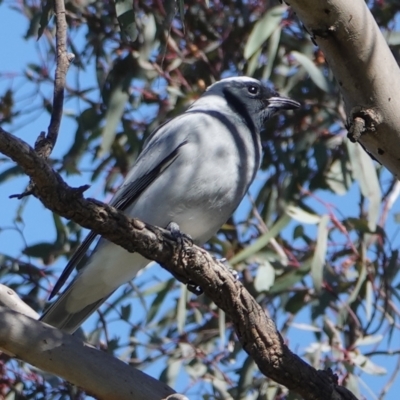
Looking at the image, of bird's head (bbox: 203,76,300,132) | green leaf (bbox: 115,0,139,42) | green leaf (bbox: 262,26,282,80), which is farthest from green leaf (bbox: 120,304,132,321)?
green leaf (bbox: 115,0,139,42)

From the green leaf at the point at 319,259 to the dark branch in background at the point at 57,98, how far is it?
1630 millimetres

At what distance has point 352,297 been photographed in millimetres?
4086

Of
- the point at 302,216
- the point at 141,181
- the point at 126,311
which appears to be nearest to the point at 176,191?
the point at 141,181

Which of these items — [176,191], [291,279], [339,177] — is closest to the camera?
[176,191]

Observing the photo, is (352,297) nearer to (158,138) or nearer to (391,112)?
(158,138)

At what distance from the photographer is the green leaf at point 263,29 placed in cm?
414

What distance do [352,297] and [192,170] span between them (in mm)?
935

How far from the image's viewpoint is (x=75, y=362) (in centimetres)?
275

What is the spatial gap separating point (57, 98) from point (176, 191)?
107cm

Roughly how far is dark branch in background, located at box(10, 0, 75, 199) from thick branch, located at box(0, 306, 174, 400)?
0.57 m

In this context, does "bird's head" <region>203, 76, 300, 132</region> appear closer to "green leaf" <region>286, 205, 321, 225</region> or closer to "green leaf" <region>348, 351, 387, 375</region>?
"green leaf" <region>286, 205, 321, 225</region>

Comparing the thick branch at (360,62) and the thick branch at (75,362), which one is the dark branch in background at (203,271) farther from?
the thick branch at (360,62)

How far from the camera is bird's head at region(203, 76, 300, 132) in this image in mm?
4258

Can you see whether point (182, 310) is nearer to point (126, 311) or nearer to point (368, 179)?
point (126, 311)
